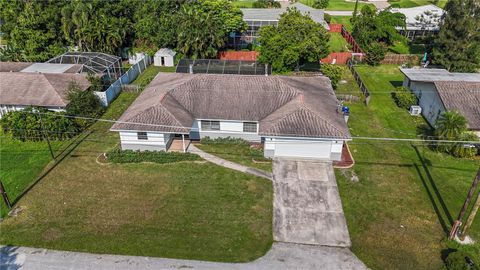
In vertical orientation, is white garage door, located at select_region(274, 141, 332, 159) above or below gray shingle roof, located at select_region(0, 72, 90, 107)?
below

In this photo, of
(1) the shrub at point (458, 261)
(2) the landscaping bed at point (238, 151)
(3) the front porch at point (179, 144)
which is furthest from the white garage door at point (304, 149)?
(1) the shrub at point (458, 261)

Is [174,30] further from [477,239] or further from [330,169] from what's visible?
[477,239]

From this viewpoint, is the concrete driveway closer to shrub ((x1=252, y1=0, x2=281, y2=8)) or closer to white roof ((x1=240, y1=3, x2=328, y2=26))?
white roof ((x1=240, y1=3, x2=328, y2=26))

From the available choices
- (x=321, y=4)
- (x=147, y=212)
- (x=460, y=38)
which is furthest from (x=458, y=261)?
(x=321, y=4)

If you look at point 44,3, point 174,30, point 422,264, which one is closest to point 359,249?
point 422,264

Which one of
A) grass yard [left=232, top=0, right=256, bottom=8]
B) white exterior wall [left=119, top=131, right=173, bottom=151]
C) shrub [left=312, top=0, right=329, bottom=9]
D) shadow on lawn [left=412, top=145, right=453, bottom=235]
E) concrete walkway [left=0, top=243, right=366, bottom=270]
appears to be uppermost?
shrub [left=312, top=0, right=329, bottom=9]

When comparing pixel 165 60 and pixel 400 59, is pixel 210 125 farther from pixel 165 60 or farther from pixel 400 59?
pixel 400 59

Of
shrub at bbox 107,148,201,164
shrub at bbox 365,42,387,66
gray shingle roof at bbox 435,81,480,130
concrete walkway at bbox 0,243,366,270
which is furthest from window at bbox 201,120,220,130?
shrub at bbox 365,42,387,66
